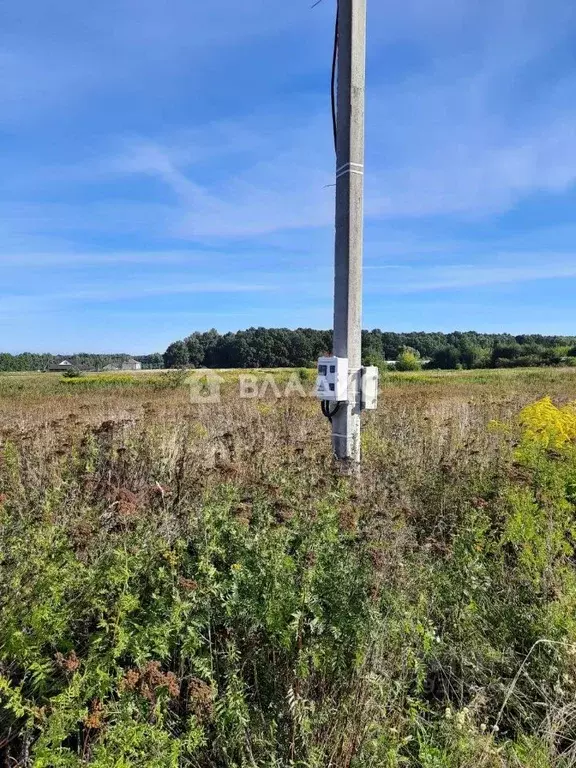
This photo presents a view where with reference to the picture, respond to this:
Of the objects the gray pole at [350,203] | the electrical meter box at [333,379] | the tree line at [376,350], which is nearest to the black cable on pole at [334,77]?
the gray pole at [350,203]

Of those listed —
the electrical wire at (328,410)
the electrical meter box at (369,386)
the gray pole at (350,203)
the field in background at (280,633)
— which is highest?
the gray pole at (350,203)

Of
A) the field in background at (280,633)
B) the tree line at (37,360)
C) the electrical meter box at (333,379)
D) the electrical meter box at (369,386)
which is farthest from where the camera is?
the tree line at (37,360)

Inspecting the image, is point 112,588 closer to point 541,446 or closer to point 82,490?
point 82,490

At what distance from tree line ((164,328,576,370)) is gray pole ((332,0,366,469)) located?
563cm

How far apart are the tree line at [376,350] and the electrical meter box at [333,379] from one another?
5705 millimetres

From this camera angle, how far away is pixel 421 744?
5.37ft

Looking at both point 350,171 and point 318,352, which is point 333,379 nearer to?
point 350,171

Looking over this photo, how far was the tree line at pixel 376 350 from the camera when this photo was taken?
29.3m

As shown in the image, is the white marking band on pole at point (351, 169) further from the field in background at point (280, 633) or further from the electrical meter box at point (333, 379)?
the field in background at point (280, 633)

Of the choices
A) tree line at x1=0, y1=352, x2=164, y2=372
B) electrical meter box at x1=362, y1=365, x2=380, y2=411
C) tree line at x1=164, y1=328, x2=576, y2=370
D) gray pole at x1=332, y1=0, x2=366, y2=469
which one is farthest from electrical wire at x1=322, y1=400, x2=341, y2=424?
tree line at x1=0, y1=352, x2=164, y2=372

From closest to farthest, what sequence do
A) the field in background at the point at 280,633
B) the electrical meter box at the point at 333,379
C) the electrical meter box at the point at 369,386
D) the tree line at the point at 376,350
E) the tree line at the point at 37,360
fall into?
1. the field in background at the point at 280,633
2. the electrical meter box at the point at 333,379
3. the electrical meter box at the point at 369,386
4. the tree line at the point at 376,350
5. the tree line at the point at 37,360

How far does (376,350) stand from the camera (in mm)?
28969

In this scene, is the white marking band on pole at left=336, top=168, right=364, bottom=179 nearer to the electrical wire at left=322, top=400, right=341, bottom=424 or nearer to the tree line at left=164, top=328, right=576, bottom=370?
the electrical wire at left=322, top=400, right=341, bottom=424

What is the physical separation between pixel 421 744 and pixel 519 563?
4.75 feet
